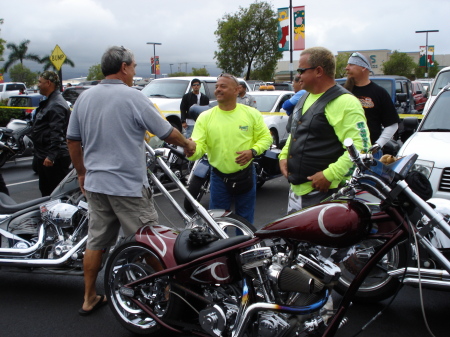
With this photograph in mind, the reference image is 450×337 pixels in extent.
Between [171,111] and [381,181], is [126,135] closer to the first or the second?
[381,181]

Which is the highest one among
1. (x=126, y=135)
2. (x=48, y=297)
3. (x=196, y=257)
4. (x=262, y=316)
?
(x=126, y=135)

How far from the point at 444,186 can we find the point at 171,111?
30.6ft

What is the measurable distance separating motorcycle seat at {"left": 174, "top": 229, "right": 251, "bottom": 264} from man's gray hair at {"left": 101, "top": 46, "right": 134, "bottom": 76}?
4.56ft

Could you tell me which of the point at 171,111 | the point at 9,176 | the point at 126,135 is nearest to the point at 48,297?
the point at 126,135

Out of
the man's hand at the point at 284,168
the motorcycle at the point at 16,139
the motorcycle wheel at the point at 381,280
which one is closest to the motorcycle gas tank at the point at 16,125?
the motorcycle at the point at 16,139

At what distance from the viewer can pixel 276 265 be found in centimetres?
272

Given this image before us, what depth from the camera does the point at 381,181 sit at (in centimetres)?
239

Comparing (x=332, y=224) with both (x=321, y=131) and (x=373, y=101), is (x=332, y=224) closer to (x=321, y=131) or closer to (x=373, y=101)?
(x=321, y=131)

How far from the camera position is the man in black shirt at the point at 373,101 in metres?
5.05

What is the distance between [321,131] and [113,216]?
1742 mm

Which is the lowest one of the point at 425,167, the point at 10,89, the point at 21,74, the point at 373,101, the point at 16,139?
the point at 16,139

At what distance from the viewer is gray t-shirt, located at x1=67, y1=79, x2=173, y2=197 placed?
3492 mm

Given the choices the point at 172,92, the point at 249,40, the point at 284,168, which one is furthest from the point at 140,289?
the point at 249,40

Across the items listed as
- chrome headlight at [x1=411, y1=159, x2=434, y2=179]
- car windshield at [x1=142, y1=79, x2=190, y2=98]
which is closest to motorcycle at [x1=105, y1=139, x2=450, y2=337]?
chrome headlight at [x1=411, y1=159, x2=434, y2=179]
